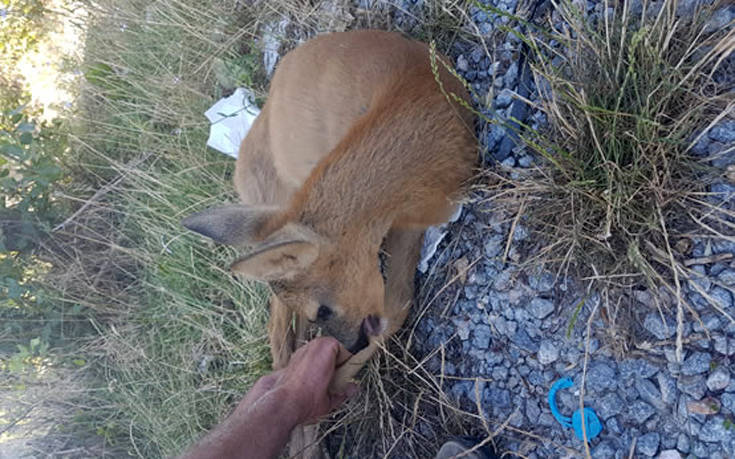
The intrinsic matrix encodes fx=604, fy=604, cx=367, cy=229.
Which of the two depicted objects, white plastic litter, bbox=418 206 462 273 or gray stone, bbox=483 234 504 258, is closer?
gray stone, bbox=483 234 504 258

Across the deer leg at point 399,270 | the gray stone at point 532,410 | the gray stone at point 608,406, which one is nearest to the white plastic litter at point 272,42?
the deer leg at point 399,270

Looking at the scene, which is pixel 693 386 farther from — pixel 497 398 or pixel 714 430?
pixel 497 398

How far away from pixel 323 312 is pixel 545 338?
109 cm

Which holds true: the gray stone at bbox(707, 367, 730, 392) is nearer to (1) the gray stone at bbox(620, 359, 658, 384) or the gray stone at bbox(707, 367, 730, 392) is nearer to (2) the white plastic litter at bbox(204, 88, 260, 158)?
(1) the gray stone at bbox(620, 359, 658, 384)

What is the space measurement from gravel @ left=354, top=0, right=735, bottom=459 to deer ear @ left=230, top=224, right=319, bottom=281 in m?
0.95

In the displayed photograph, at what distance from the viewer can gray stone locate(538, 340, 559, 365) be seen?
2.87m

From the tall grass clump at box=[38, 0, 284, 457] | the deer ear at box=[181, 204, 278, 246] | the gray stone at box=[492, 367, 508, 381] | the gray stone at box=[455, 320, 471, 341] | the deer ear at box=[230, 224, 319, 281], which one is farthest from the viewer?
the tall grass clump at box=[38, 0, 284, 457]

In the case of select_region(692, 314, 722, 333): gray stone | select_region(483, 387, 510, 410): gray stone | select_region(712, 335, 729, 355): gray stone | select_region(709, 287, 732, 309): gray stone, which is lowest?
select_region(483, 387, 510, 410): gray stone

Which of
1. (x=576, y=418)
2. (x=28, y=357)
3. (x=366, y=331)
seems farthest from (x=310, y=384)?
(x=28, y=357)

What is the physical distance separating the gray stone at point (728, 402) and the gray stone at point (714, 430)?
0.05 m

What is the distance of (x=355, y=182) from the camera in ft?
9.27

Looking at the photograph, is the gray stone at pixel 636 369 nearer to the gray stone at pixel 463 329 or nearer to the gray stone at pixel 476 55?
the gray stone at pixel 463 329

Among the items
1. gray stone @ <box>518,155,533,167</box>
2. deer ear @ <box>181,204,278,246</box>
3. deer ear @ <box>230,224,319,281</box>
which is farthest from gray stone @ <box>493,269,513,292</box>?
deer ear @ <box>181,204,278,246</box>

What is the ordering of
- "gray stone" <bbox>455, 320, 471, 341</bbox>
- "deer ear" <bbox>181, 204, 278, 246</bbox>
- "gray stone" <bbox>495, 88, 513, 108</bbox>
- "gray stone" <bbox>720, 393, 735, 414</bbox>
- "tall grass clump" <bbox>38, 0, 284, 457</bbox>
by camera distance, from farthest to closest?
1. "tall grass clump" <bbox>38, 0, 284, 457</bbox>
2. "gray stone" <bbox>455, 320, 471, 341</bbox>
3. "gray stone" <bbox>495, 88, 513, 108</bbox>
4. "deer ear" <bbox>181, 204, 278, 246</bbox>
5. "gray stone" <bbox>720, 393, 735, 414</bbox>
